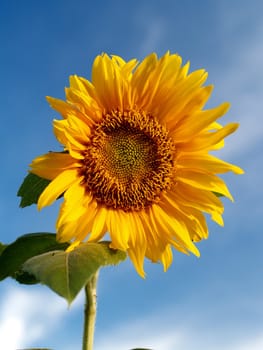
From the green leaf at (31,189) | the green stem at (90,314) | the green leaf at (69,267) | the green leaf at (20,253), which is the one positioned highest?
the green leaf at (31,189)

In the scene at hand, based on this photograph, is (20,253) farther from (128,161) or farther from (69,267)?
(128,161)

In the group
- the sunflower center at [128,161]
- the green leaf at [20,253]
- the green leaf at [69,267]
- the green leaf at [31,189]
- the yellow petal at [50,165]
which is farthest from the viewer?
the sunflower center at [128,161]

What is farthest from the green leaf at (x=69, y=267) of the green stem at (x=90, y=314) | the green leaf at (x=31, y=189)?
the green leaf at (x=31, y=189)

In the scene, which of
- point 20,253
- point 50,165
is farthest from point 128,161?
point 20,253

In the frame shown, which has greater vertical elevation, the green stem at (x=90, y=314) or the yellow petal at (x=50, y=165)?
the yellow petal at (x=50, y=165)

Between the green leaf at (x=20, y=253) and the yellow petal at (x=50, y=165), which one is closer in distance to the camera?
the green leaf at (x=20, y=253)

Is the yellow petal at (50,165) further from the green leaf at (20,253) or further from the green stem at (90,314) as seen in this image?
the green stem at (90,314)

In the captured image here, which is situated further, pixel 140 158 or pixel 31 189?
pixel 140 158
